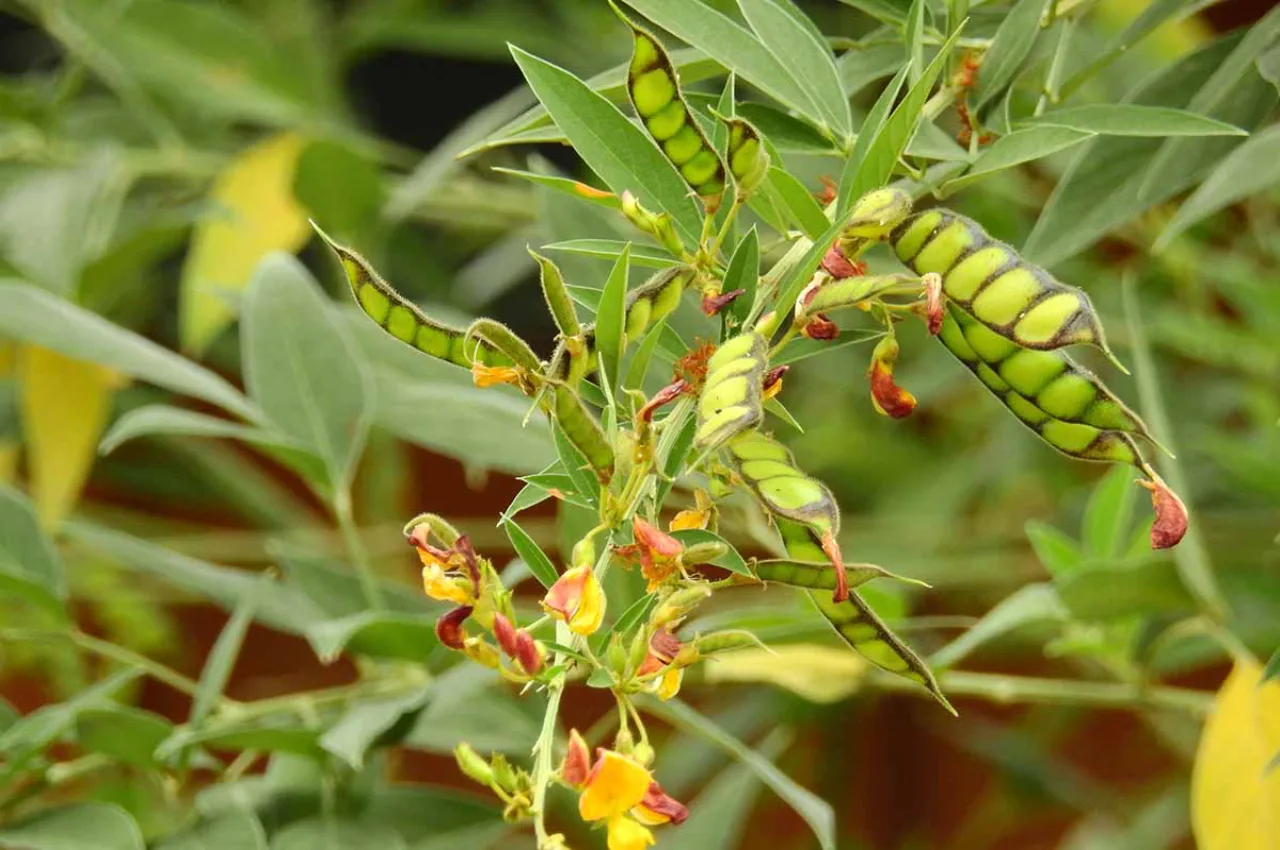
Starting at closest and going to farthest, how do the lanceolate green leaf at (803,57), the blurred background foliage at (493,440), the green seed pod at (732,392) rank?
the green seed pod at (732,392) → the lanceolate green leaf at (803,57) → the blurred background foliage at (493,440)

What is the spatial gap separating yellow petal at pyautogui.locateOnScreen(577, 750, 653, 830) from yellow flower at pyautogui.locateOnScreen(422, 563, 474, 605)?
0.11 feet

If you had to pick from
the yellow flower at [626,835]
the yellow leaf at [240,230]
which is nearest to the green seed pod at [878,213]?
the yellow flower at [626,835]

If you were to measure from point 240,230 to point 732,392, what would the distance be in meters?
0.48

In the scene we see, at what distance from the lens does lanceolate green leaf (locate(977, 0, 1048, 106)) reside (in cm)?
28

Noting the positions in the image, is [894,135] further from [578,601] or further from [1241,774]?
[1241,774]

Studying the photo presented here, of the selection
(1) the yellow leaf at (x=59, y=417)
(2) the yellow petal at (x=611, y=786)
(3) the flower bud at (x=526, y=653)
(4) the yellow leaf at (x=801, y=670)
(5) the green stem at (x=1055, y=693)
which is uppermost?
(3) the flower bud at (x=526, y=653)

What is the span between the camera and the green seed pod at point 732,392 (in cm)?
18

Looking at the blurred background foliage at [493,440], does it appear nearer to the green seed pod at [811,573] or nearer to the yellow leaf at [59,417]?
the yellow leaf at [59,417]

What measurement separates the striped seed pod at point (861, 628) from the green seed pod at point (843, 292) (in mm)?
36

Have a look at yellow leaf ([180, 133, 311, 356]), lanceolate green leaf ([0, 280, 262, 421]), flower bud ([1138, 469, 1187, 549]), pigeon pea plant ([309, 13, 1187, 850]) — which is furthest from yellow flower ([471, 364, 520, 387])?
yellow leaf ([180, 133, 311, 356])

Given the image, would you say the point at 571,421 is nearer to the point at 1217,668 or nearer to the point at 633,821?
the point at 633,821

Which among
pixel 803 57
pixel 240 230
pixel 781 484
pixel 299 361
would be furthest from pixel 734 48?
pixel 240 230

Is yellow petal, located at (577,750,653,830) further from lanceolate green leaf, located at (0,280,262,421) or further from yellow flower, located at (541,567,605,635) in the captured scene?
lanceolate green leaf, located at (0,280,262,421)

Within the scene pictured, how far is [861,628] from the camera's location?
0.23 meters
